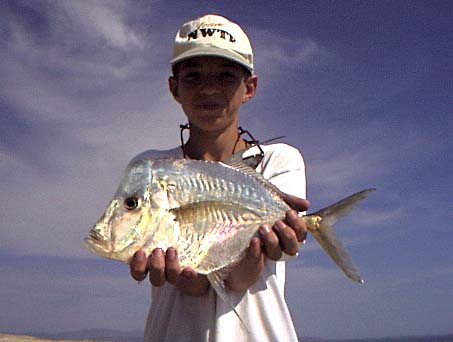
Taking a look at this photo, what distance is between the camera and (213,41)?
3750 mm

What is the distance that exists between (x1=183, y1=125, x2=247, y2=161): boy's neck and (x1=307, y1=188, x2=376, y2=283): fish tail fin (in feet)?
2.66

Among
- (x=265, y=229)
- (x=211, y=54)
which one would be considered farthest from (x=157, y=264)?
(x=211, y=54)

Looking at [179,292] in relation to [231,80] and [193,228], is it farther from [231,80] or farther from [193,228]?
[231,80]

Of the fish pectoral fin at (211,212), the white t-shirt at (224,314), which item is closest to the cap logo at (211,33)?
the white t-shirt at (224,314)

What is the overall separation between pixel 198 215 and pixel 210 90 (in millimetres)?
1078

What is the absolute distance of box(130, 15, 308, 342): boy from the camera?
329 centimetres

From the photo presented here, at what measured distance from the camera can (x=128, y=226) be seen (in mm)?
3025

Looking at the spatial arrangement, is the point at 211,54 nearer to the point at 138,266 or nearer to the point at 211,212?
the point at 211,212

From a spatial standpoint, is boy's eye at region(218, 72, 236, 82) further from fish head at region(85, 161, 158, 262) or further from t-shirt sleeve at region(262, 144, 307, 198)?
fish head at region(85, 161, 158, 262)

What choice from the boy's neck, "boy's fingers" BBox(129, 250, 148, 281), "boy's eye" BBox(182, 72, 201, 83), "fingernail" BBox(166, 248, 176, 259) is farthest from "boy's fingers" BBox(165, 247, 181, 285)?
"boy's eye" BBox(182, 72, 201, 83)

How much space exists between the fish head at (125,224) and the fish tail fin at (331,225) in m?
1.11

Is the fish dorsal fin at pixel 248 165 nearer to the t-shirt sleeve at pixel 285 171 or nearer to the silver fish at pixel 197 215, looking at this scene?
the silver fish at pixel 197 215

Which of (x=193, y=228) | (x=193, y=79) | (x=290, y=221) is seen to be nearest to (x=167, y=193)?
(x=193, y=228)

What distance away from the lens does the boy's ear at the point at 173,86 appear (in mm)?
4141
